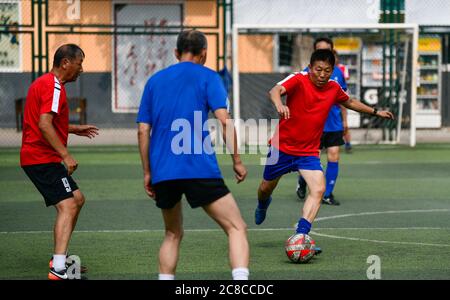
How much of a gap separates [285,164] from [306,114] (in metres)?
0.55

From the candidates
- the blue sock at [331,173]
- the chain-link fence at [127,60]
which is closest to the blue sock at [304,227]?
the blue sock at [331,173]

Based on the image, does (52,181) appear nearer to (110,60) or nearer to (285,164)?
(285,164)

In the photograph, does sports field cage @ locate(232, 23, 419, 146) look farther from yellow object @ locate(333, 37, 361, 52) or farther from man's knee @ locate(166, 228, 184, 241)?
man's knee @ locate(166, 228, 184, 241)

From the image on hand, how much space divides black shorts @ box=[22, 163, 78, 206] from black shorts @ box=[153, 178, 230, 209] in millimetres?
1746

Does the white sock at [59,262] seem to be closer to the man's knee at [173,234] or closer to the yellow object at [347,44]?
the man's knee at [173,234]

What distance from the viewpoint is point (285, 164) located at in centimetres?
1070

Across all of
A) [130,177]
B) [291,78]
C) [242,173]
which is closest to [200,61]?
[242,173]

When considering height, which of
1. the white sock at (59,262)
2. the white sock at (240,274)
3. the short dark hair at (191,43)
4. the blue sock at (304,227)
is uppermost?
the short dark hair at (191,43)

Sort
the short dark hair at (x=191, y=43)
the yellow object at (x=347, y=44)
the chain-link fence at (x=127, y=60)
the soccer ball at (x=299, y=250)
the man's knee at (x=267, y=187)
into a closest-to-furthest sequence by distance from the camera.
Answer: the short dark hair at (x=191, y=43)
the soccer ball at (x=299, y=250)
the man's knee at (x=267, y=187)
the chain-link fence at (x=127, y=60)
the yellow object at (x=347, y=44)

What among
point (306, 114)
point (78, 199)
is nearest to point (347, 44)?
point (306, 114)

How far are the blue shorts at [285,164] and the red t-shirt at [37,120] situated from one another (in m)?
2.46

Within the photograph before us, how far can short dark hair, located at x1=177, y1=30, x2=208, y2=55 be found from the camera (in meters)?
7.62

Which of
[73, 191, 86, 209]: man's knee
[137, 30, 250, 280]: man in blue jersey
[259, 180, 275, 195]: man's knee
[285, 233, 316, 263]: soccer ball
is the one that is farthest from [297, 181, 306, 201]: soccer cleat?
[137, 30, 250, 280]: man in blue jersey

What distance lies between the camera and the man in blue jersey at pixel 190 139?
747cm
